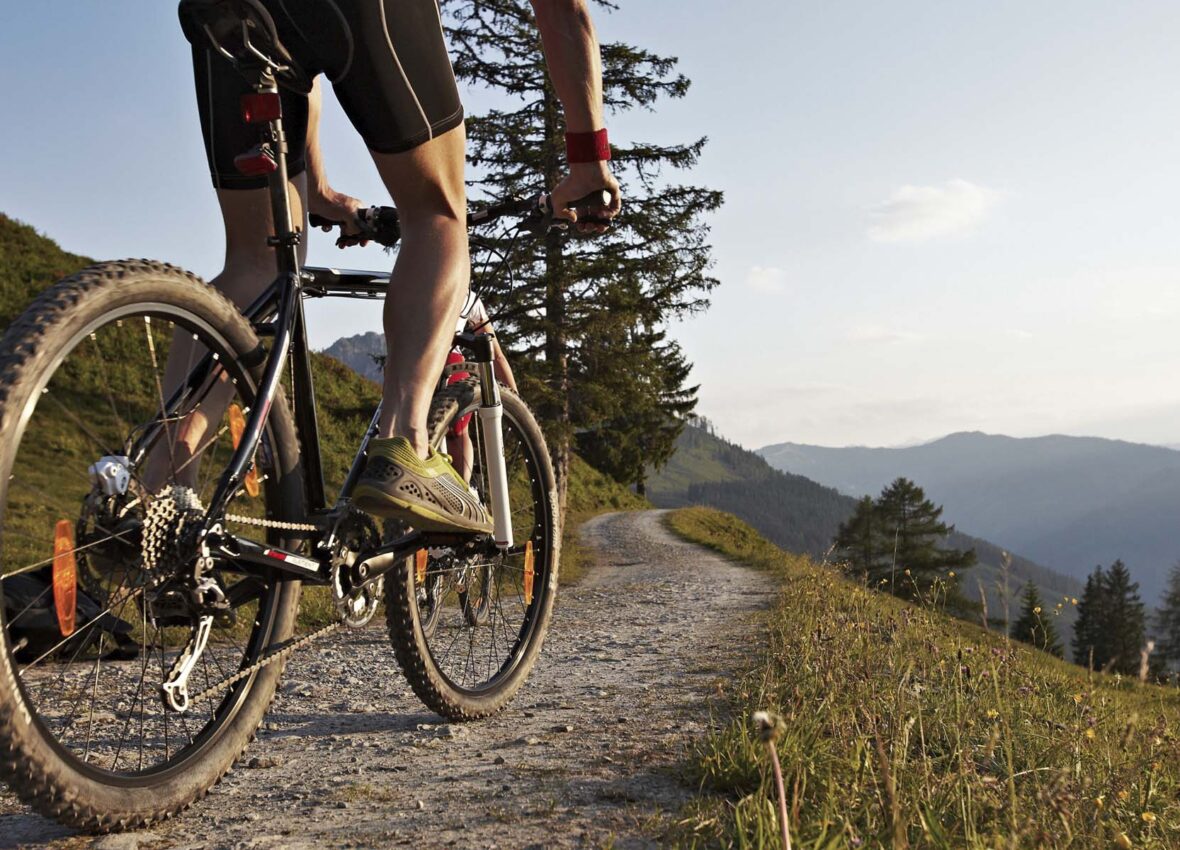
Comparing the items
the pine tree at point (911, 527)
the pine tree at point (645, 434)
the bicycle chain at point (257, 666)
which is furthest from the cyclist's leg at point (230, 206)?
the pine tree at point (911, 527)

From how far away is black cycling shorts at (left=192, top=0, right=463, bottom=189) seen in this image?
2.18 metres

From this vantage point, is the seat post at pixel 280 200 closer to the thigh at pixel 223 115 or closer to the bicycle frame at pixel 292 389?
the bicycle frame at pixel 292 389

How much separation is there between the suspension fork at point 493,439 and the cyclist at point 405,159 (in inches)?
14.5

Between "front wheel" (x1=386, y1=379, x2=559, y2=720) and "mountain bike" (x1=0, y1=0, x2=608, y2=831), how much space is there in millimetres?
16

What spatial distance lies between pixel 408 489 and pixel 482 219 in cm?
123

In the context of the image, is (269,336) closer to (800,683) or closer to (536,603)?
(536,603)

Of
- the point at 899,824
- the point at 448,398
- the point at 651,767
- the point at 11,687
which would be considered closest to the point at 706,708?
the point at 651,767

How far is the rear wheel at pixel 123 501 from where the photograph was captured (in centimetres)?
163

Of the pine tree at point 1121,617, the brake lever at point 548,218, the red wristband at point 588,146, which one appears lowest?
the pine tree at point 1121,617

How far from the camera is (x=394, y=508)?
2.24 m

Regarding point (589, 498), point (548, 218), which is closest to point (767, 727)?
point (548, 218)

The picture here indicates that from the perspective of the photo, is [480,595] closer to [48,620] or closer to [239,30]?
[48,620]

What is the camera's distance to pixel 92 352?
1.96 m

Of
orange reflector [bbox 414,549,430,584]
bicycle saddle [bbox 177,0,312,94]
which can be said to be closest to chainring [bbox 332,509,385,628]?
orange reflector [bbox 414,549,430,584]
